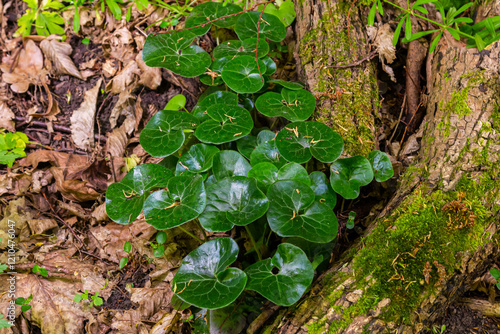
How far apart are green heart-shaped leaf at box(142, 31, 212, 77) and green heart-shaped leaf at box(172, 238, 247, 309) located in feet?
4.05

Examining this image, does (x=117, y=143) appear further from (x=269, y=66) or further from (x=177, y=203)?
(x=269, y=66)

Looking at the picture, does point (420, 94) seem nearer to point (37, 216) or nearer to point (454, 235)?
point (454, 235)

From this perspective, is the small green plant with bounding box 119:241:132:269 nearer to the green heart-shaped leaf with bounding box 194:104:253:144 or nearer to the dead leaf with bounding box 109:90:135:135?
the green heart-shaped leaf with bounding box 194:104:253:144

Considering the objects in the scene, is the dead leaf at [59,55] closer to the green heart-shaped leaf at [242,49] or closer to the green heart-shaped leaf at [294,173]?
the green heart-shaped leaf at [242,49]

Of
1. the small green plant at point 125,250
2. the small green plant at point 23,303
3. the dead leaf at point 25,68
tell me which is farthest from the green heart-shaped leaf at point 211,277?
the dead leaf at point 25,68

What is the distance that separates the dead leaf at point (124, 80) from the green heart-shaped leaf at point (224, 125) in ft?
4.55

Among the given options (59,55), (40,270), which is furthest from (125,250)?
(59,55)

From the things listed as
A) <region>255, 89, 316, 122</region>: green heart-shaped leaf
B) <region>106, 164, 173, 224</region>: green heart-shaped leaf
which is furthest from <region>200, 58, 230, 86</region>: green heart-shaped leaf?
<region>106, 164, 173, 224</region>: green heart-shaped leaf

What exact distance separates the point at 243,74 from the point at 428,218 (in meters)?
1.42

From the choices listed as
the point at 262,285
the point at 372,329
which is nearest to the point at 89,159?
the point at 262,285

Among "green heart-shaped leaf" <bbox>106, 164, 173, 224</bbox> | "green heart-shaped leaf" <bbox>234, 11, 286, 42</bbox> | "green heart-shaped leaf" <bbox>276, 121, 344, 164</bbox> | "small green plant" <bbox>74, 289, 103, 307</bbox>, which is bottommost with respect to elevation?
"small green plant" <bbox>74, 289, 103, 307</bbox>

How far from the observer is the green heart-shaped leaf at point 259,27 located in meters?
2.37

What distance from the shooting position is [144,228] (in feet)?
7.55

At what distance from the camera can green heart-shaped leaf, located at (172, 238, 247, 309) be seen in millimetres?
1424
